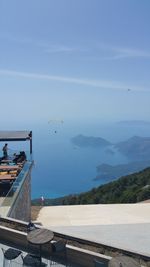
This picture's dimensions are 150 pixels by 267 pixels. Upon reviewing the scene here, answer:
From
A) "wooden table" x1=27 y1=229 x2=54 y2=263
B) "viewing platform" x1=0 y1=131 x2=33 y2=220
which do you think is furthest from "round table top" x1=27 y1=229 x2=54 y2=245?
"viewing platform" x1=0 y1=131 x2=33 y2=220

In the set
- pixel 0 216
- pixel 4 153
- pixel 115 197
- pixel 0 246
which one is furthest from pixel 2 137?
pixel 115 197

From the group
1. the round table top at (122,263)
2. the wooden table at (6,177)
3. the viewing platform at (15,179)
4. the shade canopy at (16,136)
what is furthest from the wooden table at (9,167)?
the round table top at (122,263)

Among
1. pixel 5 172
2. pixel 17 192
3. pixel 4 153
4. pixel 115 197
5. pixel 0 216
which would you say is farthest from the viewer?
pixel 115 197

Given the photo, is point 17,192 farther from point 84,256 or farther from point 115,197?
point 115,197

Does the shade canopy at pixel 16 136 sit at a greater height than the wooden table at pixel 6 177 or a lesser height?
greater

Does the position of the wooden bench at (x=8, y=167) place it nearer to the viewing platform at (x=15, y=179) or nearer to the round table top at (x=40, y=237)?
the viewing platform at (x=15, y=179)

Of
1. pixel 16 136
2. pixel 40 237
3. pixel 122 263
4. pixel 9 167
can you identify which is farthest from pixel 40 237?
pixel 16 136

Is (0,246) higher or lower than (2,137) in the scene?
lower
